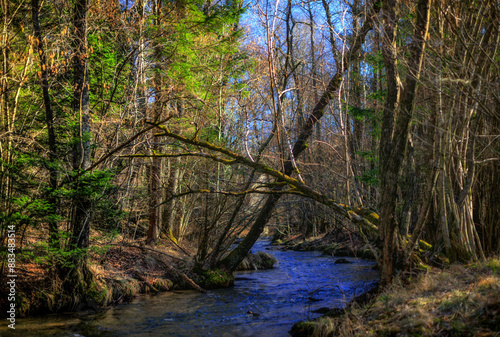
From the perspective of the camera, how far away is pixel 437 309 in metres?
3.83

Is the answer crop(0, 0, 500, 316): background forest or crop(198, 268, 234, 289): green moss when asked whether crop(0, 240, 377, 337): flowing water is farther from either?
crop(0, 0, 500, 316): background forest

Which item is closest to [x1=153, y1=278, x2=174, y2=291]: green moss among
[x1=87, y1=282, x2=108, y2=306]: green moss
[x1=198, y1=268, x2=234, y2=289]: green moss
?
[x1=198, y1=268, x2=234, y2=289]: green moss

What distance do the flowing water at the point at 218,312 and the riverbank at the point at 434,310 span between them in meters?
0.74

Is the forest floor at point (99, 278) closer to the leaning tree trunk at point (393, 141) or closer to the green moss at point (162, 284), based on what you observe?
the green moss at point (162, 284)

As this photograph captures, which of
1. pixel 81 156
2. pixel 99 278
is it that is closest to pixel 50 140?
pixel 81 156

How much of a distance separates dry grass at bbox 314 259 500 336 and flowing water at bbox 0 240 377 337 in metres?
0.80

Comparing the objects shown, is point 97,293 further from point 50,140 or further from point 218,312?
point 50,140

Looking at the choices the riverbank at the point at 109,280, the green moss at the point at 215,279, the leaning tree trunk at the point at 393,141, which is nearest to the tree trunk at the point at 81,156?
the riverbank at the point at 109,280

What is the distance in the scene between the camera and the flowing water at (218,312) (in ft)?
19.5

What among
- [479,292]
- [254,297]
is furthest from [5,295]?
[479,292]

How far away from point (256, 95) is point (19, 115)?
22.3 ft

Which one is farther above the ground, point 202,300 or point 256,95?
point 256,95

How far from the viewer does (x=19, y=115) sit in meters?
7.55

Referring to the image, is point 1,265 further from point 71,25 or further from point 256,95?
point 256,95
